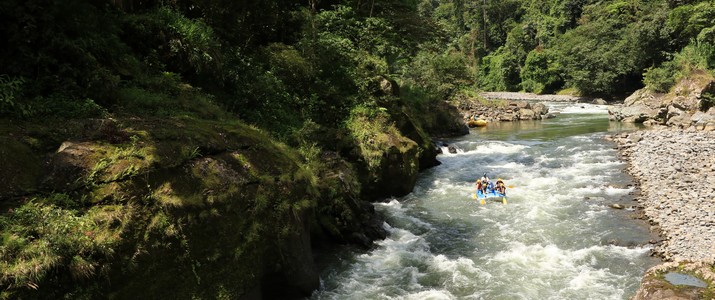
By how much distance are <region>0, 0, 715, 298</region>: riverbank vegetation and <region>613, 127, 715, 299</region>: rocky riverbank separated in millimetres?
7867

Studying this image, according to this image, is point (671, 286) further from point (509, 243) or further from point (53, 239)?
point (53, 239)

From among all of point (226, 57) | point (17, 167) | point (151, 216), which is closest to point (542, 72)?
point (226, 57)

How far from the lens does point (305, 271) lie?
31.6 feet

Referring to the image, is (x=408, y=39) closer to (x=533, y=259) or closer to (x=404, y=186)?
(x=404, y=186)

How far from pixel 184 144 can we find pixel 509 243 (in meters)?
10.2

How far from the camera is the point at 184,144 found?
7977 mm

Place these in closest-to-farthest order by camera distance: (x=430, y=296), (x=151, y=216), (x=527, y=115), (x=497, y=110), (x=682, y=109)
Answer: (x=151, y=216), (x=430, y=296), (x=682, y=109), (x=527, y=115), (x=497, y=110)

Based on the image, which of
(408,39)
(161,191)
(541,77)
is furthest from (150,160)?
(541,77)

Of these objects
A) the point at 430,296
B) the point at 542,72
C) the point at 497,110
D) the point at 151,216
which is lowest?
the point at 430,296

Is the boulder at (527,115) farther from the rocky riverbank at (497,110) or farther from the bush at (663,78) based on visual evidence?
the bush at (663,78)

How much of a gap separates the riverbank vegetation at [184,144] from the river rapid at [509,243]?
1.30 m

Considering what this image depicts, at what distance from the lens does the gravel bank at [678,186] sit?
12.2 m

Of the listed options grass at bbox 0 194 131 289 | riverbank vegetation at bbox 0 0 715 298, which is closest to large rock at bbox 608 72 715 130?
riverbank vegetation at bbox 0 0 715 298

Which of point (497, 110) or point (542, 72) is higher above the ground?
point (542, 72)
